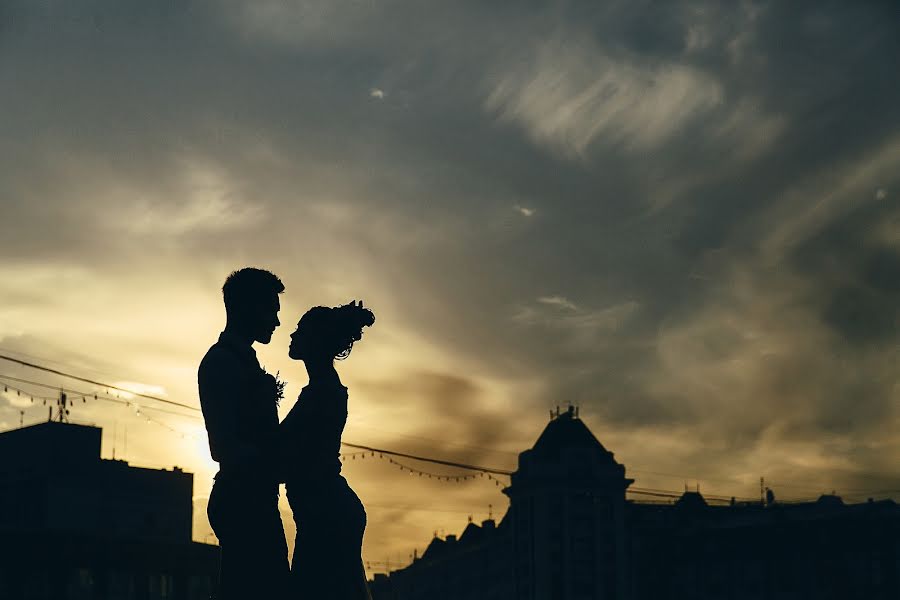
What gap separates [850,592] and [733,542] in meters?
13.0


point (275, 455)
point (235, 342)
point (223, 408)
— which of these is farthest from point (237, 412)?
point (235, 342)

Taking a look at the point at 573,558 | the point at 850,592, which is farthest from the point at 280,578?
the point at 573,558

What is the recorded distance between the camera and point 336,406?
8.05 metres

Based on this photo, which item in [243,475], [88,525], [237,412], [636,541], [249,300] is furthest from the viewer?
[636,541]

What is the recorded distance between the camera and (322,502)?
7953 mm

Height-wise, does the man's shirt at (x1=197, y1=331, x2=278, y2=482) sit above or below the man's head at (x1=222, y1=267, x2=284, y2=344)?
below

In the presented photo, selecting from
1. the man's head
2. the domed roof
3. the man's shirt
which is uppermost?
the domed roof

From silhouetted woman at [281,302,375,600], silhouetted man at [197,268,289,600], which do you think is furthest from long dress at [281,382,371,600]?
silhouetted man at [197,268,289,600]

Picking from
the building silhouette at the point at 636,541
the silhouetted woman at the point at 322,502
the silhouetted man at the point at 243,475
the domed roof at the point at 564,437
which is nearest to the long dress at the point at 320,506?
the silhouetted woman at the point at 322,502

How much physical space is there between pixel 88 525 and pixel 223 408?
85.1 metres

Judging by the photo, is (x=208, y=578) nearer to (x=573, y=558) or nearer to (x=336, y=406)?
(x=573, y=558)

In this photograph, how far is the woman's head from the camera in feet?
27.0

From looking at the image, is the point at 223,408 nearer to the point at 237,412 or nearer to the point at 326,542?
the point at 237,412

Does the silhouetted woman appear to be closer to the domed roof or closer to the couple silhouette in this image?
the couple silhouette
